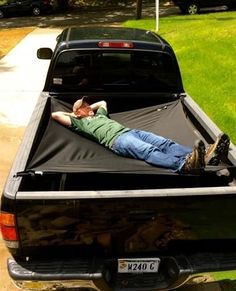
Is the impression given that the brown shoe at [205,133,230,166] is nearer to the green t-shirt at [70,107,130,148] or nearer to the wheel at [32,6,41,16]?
the green t-shirt at [70,107,130,148]

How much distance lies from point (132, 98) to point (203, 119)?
Answer: 1.19m

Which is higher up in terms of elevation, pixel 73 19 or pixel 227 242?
pixel 227 242

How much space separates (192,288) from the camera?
13.6 ft

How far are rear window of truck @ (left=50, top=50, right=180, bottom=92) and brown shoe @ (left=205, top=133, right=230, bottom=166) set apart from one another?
194 centimetres

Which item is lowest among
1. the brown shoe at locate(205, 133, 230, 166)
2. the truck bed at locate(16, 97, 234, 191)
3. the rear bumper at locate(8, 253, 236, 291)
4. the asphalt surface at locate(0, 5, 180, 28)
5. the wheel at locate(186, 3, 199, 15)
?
the asphalt surface at locate(0, 5, 180, 28)

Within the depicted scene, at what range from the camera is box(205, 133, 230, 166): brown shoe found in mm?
3850

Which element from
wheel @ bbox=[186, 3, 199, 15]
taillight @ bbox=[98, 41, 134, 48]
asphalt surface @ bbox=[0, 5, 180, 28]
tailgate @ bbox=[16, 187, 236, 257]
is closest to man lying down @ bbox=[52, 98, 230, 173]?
tailgate @ bbox=[16, 187, 236, 257]

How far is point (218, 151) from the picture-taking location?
388cm

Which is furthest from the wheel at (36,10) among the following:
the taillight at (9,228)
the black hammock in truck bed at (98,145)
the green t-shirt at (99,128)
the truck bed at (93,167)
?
the taillight at (9,228)

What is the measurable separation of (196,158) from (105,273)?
1222 millimetres

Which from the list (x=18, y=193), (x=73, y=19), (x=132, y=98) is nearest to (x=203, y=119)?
(x=132, y=98)

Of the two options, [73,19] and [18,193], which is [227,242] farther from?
[73,19]

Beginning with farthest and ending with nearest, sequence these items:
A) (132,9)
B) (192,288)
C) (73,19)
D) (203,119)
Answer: (132,9)
(73,19)
(203,119)
(192,288)

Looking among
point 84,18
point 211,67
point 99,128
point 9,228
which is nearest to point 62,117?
point 99,128
